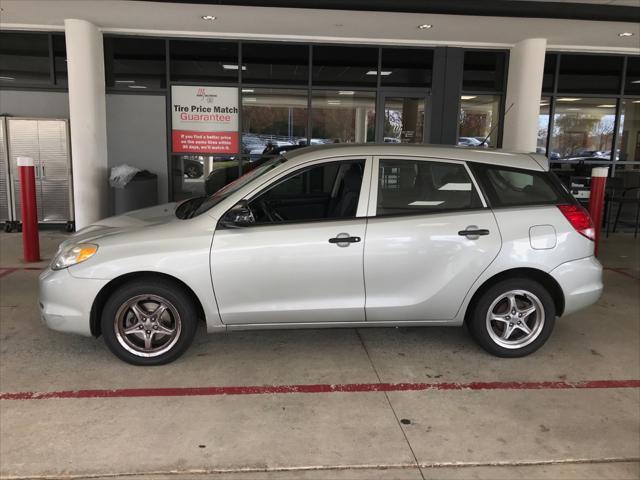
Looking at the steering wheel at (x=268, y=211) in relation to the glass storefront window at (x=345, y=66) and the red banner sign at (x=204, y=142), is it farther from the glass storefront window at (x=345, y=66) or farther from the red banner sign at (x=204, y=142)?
the glass storefront window at (x=345, y=66)

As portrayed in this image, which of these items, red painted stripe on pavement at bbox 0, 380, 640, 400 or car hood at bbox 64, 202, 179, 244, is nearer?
red painted stripe on pavement at bbox 0, 380, 640, 400

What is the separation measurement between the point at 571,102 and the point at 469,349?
8.05 metres

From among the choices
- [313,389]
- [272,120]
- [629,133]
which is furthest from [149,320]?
[629,133]

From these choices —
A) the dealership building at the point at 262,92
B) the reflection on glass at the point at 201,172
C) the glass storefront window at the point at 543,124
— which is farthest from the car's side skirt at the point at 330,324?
the glass storefront window at the point at 543,124

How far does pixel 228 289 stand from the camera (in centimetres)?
410

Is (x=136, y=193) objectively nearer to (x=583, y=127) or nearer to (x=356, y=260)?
(x=356, y=260)

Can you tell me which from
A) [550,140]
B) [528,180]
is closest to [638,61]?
[550,140]

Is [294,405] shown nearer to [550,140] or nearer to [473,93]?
[473,93]

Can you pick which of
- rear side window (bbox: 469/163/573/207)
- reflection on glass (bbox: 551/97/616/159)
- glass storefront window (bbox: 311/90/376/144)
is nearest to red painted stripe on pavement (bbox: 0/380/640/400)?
rear side window (bbox: 469/163/573/207)

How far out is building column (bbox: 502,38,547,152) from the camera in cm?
961

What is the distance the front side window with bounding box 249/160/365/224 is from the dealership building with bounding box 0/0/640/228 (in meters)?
4.76

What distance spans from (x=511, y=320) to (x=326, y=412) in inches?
71.9

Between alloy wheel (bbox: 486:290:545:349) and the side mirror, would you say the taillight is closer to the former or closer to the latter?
alloy wheel (bbox: 486:290:545:349)

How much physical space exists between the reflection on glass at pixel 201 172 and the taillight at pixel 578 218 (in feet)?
23.0
